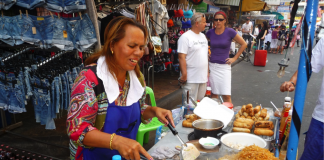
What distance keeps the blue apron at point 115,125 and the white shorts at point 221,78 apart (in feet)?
10.2

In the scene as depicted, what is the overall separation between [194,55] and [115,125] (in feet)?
9.35

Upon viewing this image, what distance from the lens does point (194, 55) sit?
13.9ft

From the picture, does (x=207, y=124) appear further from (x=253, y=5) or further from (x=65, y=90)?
(x=253, y=5)

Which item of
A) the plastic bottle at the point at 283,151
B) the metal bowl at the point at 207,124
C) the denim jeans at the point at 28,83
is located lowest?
the plastic bottle at the point at 283,151

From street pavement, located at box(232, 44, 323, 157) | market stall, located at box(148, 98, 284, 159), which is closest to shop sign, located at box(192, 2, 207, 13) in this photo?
street pavement, located at box(232, 44, 323, 157)

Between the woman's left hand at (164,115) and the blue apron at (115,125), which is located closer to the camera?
the blue apron at (115,125)

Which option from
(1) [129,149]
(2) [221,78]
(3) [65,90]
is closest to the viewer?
(1) [129,149]

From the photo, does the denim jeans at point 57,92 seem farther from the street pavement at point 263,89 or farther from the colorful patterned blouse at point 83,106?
the street pavement at point 263,89

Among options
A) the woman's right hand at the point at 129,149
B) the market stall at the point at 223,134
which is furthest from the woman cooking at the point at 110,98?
the market stall at the point at 223,134

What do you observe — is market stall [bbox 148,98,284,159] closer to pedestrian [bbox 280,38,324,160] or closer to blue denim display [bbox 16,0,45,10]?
pedestrian [bbox 280,38,324,160]

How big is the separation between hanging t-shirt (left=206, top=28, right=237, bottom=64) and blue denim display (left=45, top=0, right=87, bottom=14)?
2.40 meters

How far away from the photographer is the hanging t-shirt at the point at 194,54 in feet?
13.6

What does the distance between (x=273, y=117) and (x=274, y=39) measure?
16.5 m

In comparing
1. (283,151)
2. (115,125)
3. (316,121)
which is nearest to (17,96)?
(115,125)
